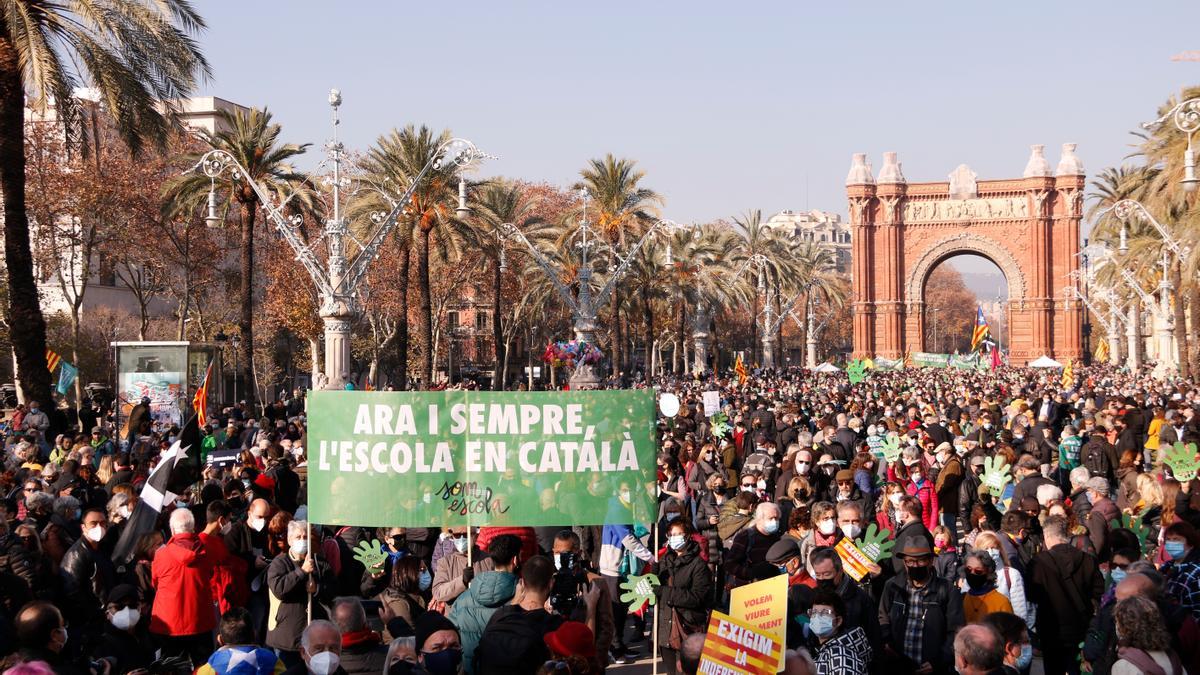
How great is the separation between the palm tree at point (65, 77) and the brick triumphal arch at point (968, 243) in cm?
6815

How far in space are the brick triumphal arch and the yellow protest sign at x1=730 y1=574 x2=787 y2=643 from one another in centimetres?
7980

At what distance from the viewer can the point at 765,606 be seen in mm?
5781

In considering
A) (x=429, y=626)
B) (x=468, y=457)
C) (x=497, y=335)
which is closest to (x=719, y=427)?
(x=468, y=457)

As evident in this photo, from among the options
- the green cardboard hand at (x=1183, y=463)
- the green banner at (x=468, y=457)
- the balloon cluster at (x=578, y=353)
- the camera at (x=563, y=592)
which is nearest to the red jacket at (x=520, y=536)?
the camera at (x=563, y=592)

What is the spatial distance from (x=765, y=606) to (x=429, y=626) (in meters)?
2.03

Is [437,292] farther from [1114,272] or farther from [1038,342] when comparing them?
[1038,342]

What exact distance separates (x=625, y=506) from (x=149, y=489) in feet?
11.4

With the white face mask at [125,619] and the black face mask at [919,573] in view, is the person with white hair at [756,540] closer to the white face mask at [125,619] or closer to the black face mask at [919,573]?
the black face mask at [919,573]

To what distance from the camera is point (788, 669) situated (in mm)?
5539

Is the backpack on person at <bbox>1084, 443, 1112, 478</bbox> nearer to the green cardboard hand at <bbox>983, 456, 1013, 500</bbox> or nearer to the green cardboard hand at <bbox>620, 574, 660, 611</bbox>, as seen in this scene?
the green cardboard hand at <bbox>983, 456, 1013, 500</bbox>

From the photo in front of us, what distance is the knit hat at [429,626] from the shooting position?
692 centimetres

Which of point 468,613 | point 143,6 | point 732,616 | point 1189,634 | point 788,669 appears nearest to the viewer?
point 788,669

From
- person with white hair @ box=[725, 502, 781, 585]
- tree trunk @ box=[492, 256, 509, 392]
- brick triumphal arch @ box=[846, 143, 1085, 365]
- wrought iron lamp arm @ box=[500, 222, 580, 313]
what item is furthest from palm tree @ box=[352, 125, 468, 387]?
brick triumphal arch @ box=[846, 143, 1085, 365]

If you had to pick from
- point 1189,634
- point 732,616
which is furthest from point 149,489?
point 1189,634
